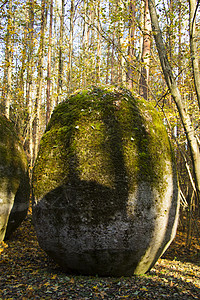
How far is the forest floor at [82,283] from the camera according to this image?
3.07 meters

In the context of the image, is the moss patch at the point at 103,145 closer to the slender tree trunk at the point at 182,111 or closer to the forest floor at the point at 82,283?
the slender tree trunk at the point at 182,111

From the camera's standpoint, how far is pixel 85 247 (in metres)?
3.57

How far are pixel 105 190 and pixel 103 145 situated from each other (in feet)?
2.23

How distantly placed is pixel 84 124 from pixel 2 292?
258 cm

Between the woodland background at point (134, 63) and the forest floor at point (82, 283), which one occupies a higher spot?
the woodland background at point (134, 63)

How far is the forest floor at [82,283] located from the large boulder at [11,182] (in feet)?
2.99

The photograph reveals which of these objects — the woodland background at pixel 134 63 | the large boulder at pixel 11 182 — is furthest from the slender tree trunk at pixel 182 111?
the large boulder at pixel 11 182

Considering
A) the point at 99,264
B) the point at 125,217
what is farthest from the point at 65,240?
the point at 125,217

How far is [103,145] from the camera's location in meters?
3.78

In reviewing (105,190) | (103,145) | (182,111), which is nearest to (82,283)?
(105,190)

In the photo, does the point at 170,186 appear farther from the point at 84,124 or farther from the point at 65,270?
the point at 65,270

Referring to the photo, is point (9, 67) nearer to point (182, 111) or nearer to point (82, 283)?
point (182, 111)

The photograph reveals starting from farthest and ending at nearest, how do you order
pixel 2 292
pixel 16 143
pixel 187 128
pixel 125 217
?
pixel 16 143 < pixel 187 128 < pixel 125 217 < pixel 2 292

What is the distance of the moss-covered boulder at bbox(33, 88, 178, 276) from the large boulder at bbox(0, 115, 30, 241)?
1.86 metres
